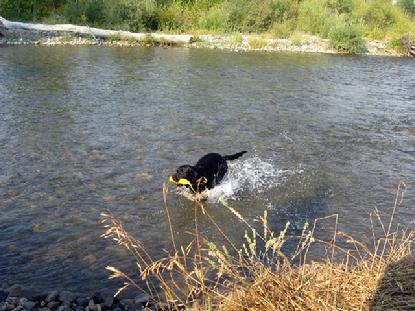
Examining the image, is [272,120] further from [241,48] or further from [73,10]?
[73,10]

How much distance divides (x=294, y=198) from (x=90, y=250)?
3.34m

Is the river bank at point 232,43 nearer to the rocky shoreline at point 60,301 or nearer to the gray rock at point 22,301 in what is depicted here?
the rocky shoreline at point 60,301

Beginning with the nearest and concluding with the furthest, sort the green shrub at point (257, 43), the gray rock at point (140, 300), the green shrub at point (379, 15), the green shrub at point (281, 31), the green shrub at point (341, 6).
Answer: the gray rock at point (140, 300) → the green shrub at point (257, 43) → the green shrub at point (281, 31) → the green shrub at point (341, 6) → the green shrub at point (379, 15)

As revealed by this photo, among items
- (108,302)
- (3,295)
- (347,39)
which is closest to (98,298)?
(108,302)

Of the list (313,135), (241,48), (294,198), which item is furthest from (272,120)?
(241,48)

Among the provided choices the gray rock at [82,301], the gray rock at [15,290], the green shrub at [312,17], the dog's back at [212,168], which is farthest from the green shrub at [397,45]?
the gray rock at [15,290]

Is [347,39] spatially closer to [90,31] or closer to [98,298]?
[90,31]

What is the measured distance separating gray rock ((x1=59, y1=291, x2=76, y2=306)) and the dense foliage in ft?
84.4

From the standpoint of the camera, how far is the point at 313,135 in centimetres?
1086

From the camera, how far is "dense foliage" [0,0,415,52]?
28.8 metres

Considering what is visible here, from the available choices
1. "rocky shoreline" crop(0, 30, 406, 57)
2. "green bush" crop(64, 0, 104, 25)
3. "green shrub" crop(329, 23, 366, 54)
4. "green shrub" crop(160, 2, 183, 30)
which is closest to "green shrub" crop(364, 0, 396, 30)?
"rocky shoreline" crop(0, 30, 406, 57)

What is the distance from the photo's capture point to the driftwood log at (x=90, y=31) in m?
26.3

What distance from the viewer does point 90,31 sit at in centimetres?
2661

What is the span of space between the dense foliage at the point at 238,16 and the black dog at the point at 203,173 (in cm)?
2291
